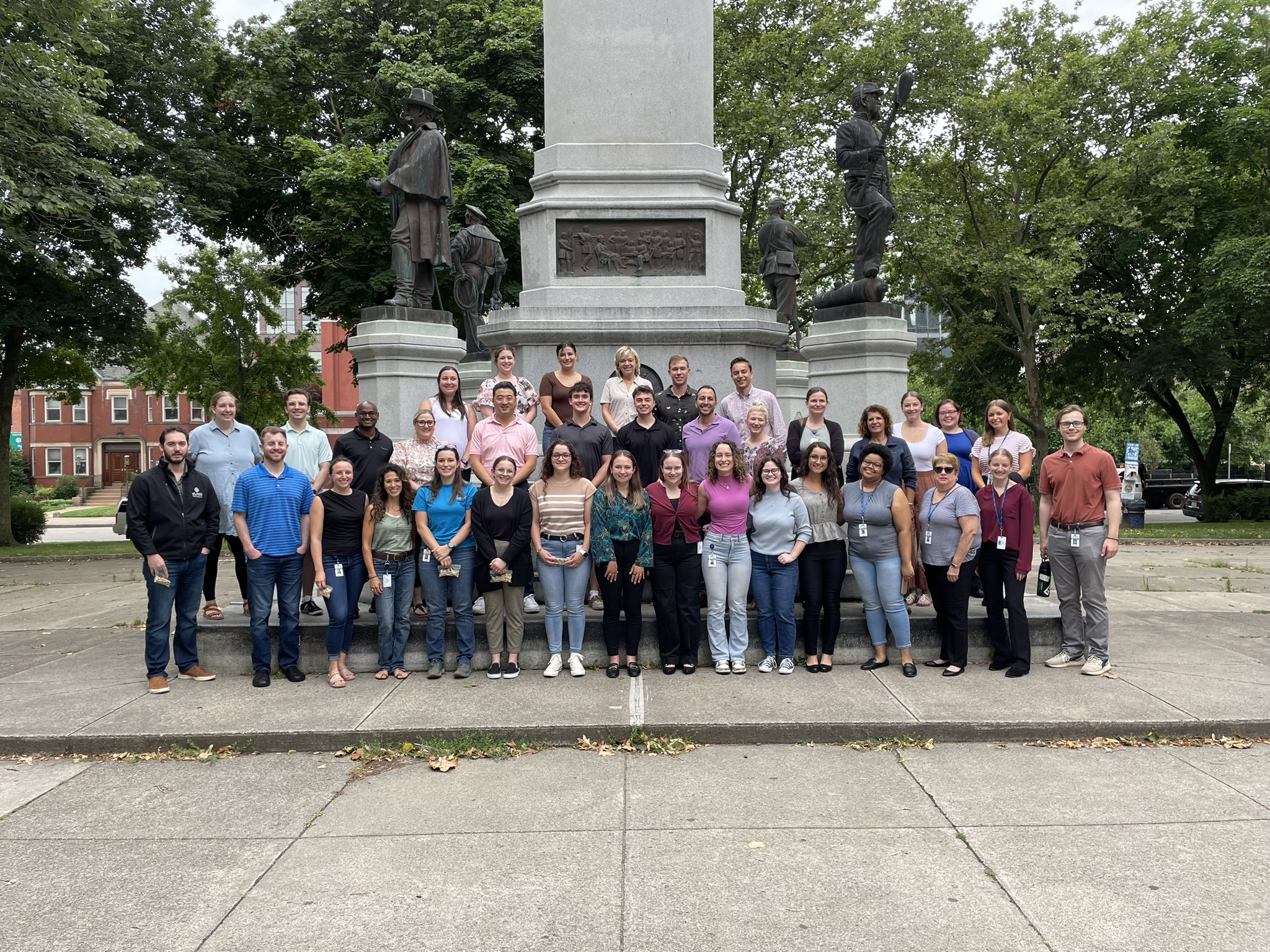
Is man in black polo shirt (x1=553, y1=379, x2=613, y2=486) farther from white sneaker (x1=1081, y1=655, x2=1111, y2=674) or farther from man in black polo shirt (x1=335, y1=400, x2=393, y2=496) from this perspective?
white sneaker (x1=1081, y1=655, x2=1111, y2=674)

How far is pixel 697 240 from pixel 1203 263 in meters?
18.8

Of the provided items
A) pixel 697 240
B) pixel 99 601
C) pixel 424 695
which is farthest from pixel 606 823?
pixel 99 601

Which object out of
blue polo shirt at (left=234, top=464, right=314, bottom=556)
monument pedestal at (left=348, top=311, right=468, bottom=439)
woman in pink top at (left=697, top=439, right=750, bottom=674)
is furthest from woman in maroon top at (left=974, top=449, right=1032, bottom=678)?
monument pedestal at (left=348, top=311, right=468, bottom=439)

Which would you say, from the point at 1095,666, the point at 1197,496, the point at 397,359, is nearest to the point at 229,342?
the point at 397,359

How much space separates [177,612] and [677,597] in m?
3.67

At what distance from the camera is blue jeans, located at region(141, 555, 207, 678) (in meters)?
6.94

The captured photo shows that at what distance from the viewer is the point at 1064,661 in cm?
745

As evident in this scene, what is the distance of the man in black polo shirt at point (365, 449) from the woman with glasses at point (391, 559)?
442mm

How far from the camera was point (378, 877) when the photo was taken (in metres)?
4.08

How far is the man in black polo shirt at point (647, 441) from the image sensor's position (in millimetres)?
7730

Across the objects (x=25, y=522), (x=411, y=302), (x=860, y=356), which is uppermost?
(x=411, y=302)

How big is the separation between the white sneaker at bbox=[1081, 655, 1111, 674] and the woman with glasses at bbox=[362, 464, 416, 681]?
4.81 meters

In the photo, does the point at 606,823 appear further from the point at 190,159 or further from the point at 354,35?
the point at 354,35

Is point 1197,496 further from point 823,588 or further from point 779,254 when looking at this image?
point 823,588
